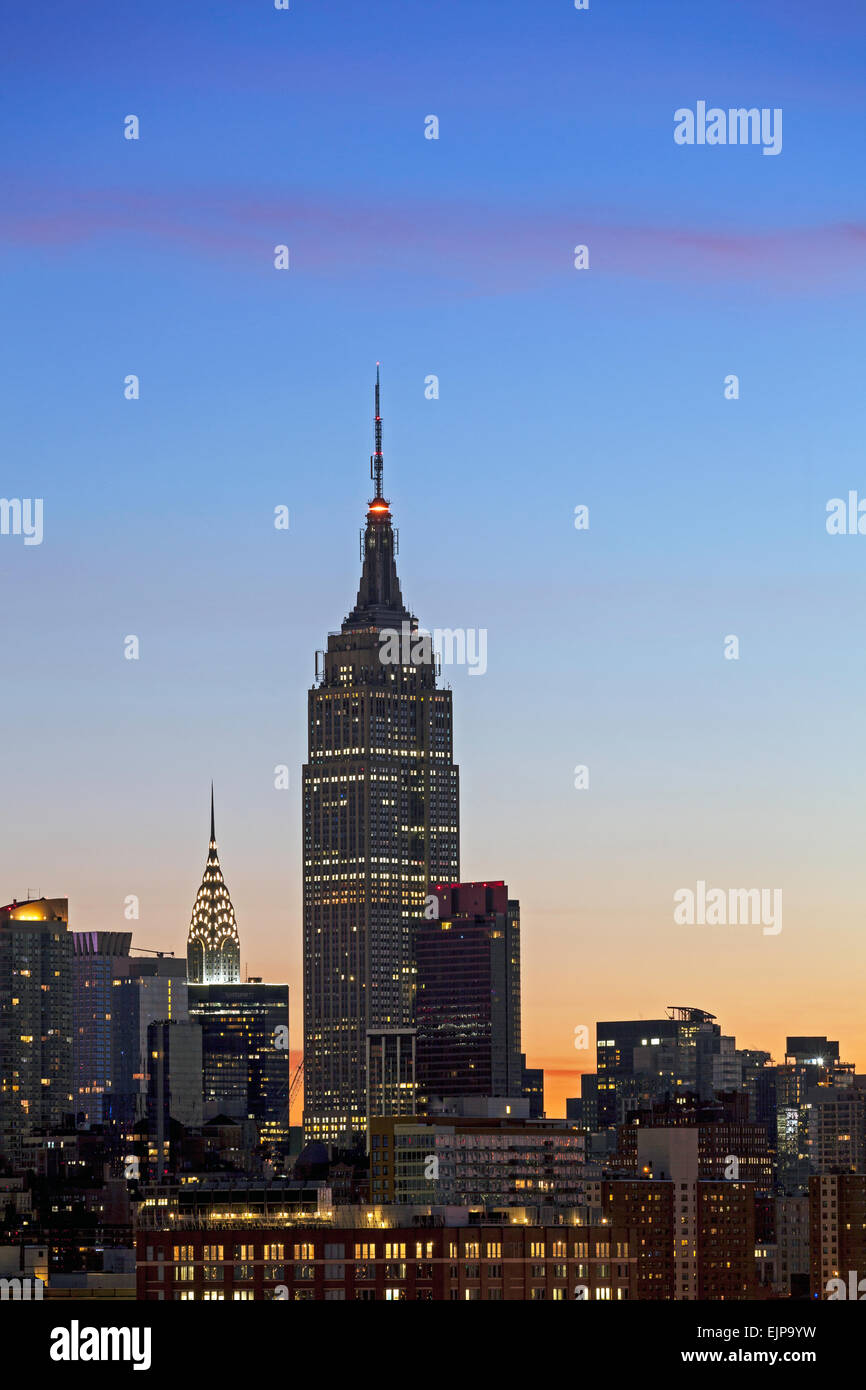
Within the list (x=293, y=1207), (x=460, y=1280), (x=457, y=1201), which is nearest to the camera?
(x=460, y=1280)
